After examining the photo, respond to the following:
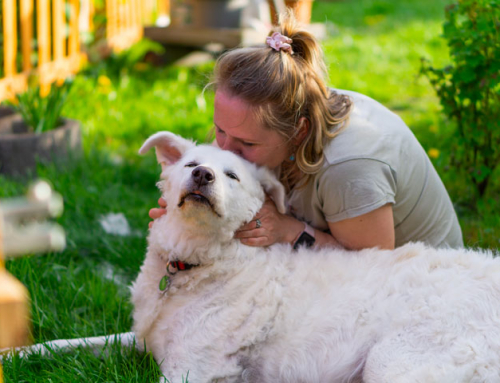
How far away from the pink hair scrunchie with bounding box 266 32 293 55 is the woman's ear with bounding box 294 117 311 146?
36 cm

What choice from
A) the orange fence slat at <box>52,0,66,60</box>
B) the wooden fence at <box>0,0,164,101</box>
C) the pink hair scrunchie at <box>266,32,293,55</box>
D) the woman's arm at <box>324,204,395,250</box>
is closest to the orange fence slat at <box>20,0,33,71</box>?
the wooden fence at <box>0,0,164,101</box>

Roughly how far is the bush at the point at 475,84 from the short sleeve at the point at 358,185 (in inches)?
52.0

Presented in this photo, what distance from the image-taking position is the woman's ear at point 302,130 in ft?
9.79

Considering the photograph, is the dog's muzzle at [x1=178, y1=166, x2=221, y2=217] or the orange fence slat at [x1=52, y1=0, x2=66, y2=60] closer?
the dog's muzzle at [x1=178, y1=166, x2=221, y2=217]

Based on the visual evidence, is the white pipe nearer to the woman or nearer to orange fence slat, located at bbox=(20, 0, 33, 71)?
the woman

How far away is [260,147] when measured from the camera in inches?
117

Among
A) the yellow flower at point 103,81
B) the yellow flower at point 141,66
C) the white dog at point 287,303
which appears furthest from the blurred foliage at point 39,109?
the yellow flower at point 141,66

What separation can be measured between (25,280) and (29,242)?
250cm

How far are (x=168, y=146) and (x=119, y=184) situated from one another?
71.7 inches

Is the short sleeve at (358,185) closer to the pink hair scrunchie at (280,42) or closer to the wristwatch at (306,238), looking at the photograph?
the wristwatch at (306,238)

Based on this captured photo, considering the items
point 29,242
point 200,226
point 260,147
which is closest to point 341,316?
point 200,226

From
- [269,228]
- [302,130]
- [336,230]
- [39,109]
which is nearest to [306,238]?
[336,230]

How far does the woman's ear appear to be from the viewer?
2.98 metres

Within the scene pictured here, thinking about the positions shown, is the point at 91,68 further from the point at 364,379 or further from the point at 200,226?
the point at 364,379
